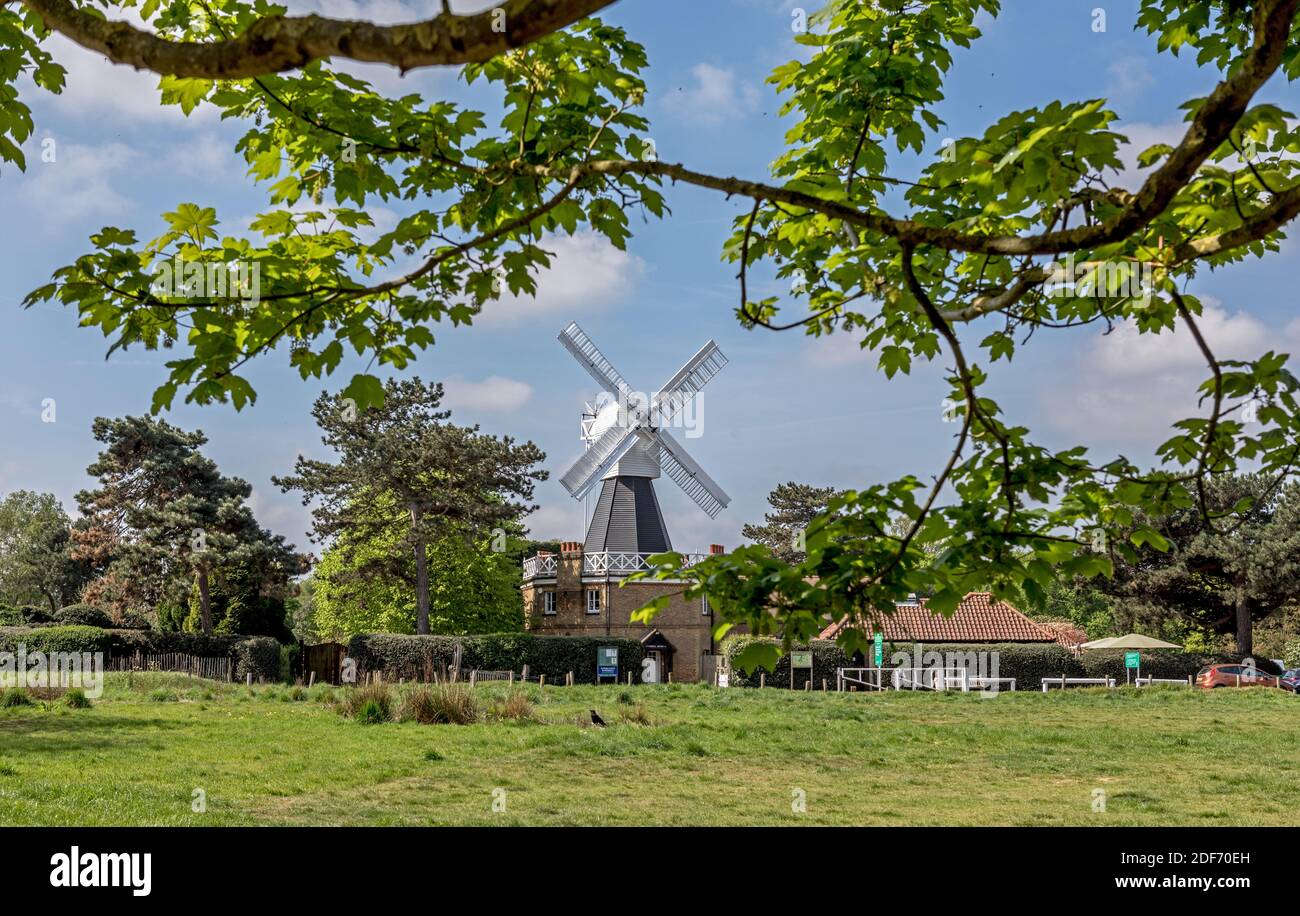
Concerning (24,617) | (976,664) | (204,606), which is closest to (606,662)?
(976,664)

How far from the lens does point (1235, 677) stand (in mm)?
38938

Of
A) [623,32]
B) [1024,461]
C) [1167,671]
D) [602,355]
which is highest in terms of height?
[602,355]

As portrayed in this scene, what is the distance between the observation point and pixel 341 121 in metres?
4.66

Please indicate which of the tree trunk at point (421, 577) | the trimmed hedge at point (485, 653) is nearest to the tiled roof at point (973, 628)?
the trimmed hedge at point (485, 653)

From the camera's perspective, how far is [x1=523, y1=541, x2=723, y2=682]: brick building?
46625 mm

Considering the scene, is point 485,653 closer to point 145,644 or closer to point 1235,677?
point 145,644

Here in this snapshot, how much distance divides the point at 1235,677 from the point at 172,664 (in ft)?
118

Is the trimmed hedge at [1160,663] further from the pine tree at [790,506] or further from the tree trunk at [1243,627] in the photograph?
the pine tree at [790,506]

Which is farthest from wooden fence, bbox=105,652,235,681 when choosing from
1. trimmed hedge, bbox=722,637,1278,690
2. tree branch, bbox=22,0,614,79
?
tree branch, bbox=22,0,614,79

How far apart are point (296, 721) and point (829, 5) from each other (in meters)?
16.5

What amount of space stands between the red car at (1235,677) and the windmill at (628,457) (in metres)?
20.2
